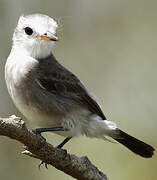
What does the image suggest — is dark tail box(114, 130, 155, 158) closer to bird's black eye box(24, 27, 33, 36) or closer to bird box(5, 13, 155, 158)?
bird box(5, 13, 155, 158)

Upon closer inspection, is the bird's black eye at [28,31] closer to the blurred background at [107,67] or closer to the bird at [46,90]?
the bird at [46,90]

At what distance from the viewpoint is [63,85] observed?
21.0 feet

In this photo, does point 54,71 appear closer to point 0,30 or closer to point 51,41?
point 51,41

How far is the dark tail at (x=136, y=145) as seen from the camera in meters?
6.65

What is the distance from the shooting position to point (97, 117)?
638cm

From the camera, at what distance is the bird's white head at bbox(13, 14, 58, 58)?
6.16 meters

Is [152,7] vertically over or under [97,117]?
over

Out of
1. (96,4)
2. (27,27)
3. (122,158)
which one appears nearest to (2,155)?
(122,158)

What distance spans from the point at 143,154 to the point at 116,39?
3003 millimetres

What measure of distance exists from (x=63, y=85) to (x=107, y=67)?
8.31 ft

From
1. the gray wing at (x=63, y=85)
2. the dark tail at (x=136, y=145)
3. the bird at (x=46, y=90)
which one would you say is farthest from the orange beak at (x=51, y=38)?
the dark tail at (x=136, y=145)

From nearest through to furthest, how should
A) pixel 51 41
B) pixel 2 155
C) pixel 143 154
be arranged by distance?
pixel 51 41, pixel 143 154, pixel 2 155

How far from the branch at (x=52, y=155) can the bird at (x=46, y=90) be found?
0.62m

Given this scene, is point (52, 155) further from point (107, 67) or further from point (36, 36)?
point (107, 67)
